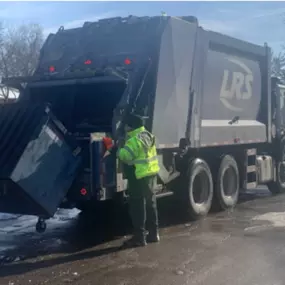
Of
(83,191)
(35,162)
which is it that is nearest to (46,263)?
(83,191)

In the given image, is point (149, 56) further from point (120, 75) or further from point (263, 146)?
point (263, 146)

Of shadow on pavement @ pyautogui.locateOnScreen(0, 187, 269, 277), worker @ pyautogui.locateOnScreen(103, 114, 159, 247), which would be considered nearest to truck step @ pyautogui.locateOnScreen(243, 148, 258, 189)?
shadow on pavement @ pyautogui.locateOnScreen(0, 187, 269, 277)

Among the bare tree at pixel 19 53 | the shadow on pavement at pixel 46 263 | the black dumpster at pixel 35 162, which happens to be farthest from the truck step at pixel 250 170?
the bare tree at pixel 19 53

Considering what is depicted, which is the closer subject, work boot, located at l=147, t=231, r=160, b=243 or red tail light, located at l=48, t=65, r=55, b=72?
work boot, located at l=147, t=231, r=160, b=243

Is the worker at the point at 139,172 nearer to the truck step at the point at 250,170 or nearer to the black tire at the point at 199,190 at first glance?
the black tire at the point at 199,190

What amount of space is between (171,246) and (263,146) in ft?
18.2

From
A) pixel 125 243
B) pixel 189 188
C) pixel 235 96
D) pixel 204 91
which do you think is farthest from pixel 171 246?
pixel 235 96

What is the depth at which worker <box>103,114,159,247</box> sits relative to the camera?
22.5 feet

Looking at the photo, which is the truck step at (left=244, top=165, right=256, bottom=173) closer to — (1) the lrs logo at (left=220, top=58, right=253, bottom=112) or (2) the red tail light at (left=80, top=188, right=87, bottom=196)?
(1) the lrs logo at (left=220, top=58, right=253, bottom=112)

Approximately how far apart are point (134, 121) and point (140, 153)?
16.3 inches

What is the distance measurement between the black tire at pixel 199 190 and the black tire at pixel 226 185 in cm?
31

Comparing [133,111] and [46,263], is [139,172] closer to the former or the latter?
[133,111]

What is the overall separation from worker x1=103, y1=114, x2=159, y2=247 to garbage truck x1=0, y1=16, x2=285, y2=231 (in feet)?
0.45

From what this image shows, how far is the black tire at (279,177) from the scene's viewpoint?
12.1 m
